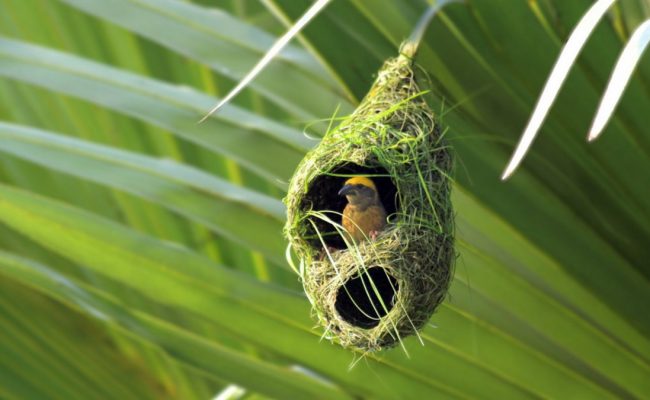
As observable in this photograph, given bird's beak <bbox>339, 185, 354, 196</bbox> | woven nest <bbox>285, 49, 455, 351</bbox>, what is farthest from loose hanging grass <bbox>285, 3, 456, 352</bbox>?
bird's beak <bbox>339, 185, 354, 196</bbox>

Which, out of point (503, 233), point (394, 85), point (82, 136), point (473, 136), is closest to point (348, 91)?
point (394, 85)

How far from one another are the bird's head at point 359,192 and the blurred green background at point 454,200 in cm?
14

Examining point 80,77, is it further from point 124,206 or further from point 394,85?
point 124,206

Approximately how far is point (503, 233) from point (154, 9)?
97 cm

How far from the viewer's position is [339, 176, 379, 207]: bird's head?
2521 millimetres

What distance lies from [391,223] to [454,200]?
0.30m

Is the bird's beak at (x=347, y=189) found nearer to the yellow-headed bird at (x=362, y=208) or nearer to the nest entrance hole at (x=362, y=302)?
the yellow-headed bird at (x=362, y=208)

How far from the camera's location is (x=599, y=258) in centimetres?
251

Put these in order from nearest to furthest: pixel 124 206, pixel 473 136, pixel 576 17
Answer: pixel 576 17
pixel 473 136
pixel 124 206

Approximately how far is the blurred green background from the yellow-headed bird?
0.15 m

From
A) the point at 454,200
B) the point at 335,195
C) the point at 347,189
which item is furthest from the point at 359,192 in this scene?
the point at 335,195

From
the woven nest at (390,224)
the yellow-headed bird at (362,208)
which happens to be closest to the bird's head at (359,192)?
the yellow-headed bird at (362,208)

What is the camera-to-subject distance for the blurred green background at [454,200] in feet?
7.81

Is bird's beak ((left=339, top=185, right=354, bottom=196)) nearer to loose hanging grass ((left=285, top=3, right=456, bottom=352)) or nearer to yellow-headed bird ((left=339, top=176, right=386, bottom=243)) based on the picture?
yellow-headed bird ((left=339, top=176, right=386, bottom=243))
